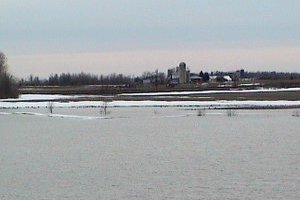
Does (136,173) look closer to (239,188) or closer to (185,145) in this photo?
(239,188)

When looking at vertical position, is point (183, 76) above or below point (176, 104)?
above

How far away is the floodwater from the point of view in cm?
1808

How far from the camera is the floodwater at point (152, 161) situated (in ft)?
59.3

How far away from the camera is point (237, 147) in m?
27.7

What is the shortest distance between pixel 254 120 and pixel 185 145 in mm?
16769

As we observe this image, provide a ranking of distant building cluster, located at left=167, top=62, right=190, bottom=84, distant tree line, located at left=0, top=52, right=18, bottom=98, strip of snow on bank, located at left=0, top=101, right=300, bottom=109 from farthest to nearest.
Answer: distant building cluster, located at left=167, top=62, right=190, bottom=84
distant tree line, located at left=0, top=52, right=18, bottom=98
strip of snow on bank, located at left=0, top=101, right=300, bottom=109

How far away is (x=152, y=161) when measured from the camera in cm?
2373

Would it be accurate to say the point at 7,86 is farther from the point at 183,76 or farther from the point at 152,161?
the point at 183,76

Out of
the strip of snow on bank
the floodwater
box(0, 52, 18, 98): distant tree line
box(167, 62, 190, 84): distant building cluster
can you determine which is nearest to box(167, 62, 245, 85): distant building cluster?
box(167, 62, 190, 84): distant building cluster

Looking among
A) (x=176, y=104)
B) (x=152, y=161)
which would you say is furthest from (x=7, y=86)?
(x=152, y=161)

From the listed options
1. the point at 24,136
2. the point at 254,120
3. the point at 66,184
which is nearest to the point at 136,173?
the point at 66,184

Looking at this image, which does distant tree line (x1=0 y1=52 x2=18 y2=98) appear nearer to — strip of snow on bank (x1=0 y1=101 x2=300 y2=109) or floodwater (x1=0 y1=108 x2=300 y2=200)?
strip of snow on bank (x1=0 y1=101 x2=300 y2=109)

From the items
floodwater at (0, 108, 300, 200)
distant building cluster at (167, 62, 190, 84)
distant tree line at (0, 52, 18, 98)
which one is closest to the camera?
floodwater at (0, 108, 300, 200)

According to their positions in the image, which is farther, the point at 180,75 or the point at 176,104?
the point at 180,75
